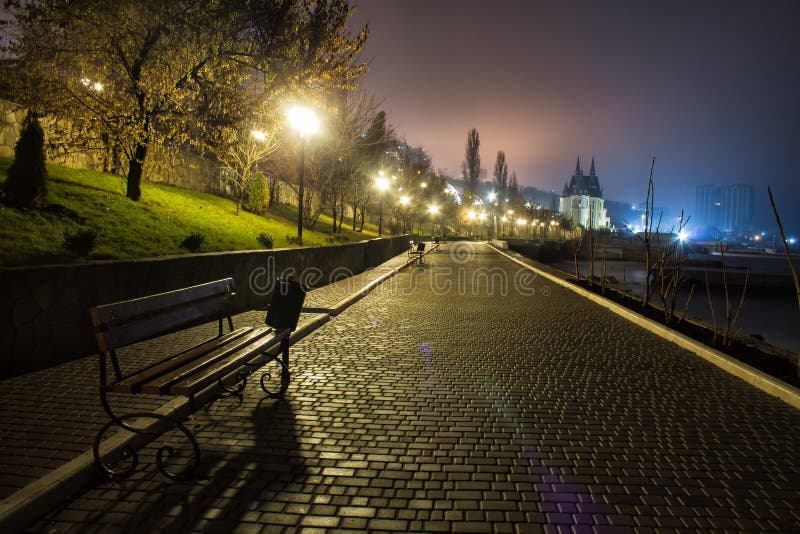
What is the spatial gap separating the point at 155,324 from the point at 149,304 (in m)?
0.24

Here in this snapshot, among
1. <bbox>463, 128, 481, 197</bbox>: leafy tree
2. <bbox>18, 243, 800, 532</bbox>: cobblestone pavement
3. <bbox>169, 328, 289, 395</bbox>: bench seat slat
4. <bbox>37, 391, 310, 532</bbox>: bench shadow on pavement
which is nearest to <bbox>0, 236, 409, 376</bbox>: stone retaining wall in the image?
<bbox>18, 243, 800, 532</bbox>: cobblestone pavement

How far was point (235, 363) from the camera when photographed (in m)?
4.50

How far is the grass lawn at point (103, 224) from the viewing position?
27.9 feet

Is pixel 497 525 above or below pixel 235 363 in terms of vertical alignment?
below

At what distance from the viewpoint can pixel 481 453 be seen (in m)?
4.01

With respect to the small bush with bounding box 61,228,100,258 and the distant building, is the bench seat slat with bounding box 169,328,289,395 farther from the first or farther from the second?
the distant building

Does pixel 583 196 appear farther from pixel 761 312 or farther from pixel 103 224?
pixel 103 224

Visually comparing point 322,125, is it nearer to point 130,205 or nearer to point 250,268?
point 130,205

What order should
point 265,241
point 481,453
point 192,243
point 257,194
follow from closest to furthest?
point 481,453
point 192,243
point 265,241
point 257,194

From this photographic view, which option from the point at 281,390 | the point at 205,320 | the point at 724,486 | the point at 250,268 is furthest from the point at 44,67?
the point at 724,486

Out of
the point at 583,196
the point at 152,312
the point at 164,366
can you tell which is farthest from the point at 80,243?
the point at 583,196

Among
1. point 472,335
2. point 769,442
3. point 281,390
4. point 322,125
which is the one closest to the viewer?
point 769,442

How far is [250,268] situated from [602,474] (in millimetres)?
9294

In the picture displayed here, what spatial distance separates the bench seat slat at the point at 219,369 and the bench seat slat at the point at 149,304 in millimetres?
738
